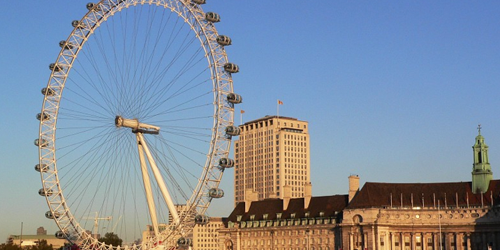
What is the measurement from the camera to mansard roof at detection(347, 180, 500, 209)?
141625 mm

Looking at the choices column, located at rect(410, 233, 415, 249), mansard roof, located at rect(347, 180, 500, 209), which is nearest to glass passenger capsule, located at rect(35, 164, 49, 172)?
mansard roof, located at rect(347, 180, 500, 209)

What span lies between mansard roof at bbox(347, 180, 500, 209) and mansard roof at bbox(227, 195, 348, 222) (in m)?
5.77

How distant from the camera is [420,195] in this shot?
14488cm

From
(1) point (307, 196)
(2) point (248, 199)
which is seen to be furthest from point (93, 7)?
(2) point (248, 199)

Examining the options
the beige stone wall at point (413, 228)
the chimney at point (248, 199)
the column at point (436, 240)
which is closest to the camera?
the beige stone wall at point (413, 228)

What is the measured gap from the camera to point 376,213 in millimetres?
142250

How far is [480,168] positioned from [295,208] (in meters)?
36.0

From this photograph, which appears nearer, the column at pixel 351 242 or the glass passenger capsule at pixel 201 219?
the glass passenger capsule at pixel 201 219

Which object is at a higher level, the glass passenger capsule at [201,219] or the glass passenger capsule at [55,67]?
the glass passenger capsule at [55,67]

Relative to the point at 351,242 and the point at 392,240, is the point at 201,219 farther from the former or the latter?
the point at 392,240

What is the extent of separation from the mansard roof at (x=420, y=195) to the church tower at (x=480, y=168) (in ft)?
3.38

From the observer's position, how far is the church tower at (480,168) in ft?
466

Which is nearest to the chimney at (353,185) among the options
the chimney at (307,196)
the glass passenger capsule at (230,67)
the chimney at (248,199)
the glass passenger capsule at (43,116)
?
the chimney at (307,196)

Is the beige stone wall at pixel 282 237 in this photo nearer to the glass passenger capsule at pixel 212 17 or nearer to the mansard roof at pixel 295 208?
the mansard roof at pixel 295 208
